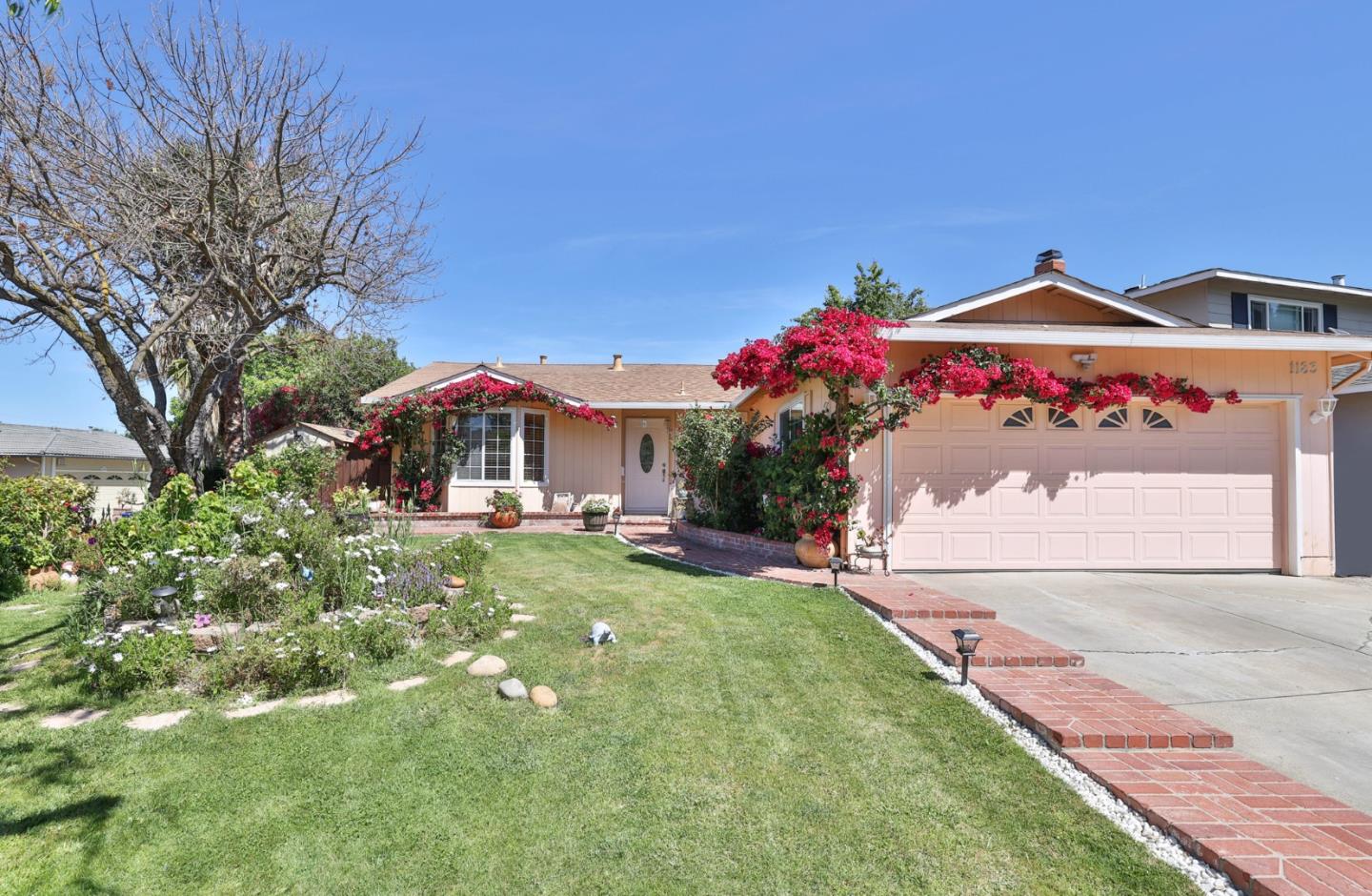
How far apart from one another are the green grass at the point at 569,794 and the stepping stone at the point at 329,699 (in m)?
0.12

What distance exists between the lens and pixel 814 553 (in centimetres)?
807

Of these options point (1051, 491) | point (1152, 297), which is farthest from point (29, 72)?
point (1152, 297)

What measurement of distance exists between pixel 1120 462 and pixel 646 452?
954cm

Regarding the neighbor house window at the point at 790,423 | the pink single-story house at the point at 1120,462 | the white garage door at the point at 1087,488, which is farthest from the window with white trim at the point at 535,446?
the white garage door at the point at 1087,488

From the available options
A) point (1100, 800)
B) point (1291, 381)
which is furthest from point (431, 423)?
point (1291, 381)

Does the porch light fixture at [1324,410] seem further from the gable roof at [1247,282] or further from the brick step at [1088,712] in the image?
the brick step at [1088,712]

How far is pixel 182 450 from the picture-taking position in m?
8.75

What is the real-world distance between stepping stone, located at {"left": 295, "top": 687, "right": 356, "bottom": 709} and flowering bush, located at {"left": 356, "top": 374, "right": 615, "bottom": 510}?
9506 mm

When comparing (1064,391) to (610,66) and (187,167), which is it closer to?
(610,66)

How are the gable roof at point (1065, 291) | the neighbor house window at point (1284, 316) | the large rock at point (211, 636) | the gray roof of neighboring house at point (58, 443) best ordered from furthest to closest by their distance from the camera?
the gray roof of neighboring house at point (58, 443), the neighbor house window at point (1284, 316), the gable roof at point (1065, 291), the large rock at point (211, 636)

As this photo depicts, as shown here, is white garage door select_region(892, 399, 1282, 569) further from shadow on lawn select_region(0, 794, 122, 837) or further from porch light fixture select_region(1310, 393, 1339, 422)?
shadow on lawn select_region(0, 794, 122, 837)

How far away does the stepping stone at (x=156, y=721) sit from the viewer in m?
3.47

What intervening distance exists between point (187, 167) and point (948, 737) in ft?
30.2

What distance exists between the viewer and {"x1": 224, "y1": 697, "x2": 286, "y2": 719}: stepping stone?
3623mm
